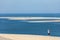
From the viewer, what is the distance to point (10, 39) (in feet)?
20.4

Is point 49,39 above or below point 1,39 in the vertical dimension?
below

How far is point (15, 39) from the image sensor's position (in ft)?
20.4

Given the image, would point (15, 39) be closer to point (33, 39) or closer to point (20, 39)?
point (20, 39)

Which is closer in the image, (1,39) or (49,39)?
(1,39)

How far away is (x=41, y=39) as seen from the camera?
6508 millimetres

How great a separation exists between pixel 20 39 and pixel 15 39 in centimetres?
22

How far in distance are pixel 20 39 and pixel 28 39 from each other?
339 mm

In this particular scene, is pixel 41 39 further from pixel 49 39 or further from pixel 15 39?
pixel 15 39

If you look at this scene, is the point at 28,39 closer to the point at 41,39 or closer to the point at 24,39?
the point at 24,39

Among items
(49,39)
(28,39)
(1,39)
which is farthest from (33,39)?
(1,39)

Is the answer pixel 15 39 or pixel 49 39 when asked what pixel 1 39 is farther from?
pixel 49 39

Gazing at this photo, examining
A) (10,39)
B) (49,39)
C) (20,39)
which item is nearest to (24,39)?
(20,39)

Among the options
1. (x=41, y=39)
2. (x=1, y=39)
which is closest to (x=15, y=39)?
(x=1, y=39)

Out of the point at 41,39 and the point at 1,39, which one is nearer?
the point at 1,39
